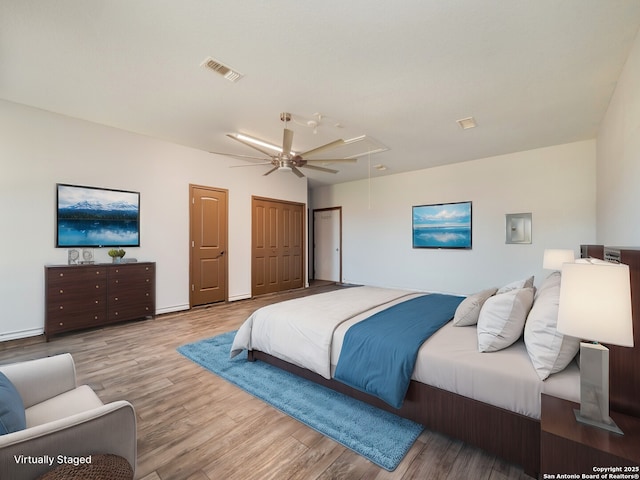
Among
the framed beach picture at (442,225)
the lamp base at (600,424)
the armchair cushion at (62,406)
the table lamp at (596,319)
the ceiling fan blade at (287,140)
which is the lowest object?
the armchair cushion at (62,406)

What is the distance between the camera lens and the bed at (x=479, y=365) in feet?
4.73

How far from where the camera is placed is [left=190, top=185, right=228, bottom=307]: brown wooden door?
4.99 meters

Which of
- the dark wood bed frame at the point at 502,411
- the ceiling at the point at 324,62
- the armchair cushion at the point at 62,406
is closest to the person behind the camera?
the dark wood bed frame at the point at 502,411

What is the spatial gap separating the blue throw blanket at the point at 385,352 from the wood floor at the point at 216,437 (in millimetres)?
380

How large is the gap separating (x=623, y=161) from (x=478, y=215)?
2780 mm

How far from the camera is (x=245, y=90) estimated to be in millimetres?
3008

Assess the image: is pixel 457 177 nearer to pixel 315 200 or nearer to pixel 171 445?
pixel 315 200

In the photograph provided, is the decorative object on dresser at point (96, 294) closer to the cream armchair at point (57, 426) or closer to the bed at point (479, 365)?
the cream armchair at point (57, 426)

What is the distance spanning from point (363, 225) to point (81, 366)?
5.93 meters

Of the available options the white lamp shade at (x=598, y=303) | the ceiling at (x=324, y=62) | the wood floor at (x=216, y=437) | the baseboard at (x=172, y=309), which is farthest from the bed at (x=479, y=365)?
the baseboard at (x=172, y=309)

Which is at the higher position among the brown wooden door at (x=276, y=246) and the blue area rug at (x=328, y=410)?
the brown wooden door at (x=276, y=246)

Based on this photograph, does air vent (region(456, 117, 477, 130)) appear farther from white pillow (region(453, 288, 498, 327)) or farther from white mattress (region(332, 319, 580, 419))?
white mattress (region(332, 319, 580, 419))

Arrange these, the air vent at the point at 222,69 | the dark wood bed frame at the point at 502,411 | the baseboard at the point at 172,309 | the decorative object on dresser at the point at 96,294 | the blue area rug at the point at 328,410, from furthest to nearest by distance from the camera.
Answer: the baseboard at the point at 172,309, the decorative object on dresser at the point at 96,294, the air vent at the point at 222,69, the blue area rug at the point at 328,410, the dark wood bed frame at the point at 502,411

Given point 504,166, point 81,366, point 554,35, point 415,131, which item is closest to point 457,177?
point 504,166
